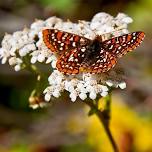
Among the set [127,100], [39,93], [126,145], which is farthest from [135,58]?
[39,93]

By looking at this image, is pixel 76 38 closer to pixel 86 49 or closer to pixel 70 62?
pixel 86 49

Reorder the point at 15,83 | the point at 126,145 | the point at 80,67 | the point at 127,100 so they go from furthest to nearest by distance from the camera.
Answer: the point at 15,83 → the point at 127,100 → the point at 126,145 → the point at 80,67

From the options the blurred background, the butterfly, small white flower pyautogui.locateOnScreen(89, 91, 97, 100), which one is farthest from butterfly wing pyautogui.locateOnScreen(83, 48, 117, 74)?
the blurred background

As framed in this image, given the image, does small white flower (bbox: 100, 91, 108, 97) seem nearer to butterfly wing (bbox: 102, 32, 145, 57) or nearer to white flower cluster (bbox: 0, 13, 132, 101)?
white flower cluster (bbox: 0, 13, 132, 101)

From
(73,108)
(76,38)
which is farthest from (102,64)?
(73,108)

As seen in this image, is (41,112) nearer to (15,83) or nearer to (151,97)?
(15,83)

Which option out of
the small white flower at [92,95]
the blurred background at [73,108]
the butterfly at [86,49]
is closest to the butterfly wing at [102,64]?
the butterfly at [86,49]

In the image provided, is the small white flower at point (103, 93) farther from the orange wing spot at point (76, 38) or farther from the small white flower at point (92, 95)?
the orange wing spot at point (76, 38)
